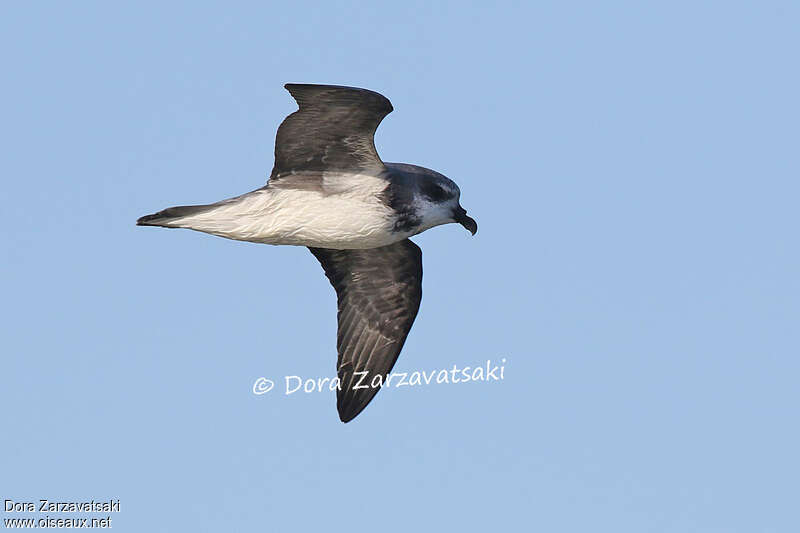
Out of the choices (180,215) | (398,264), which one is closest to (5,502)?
(180,215)

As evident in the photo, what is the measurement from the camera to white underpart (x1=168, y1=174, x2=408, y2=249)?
1439 centimetres

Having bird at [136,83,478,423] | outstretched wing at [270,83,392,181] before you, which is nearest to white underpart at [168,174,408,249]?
bird at [136,83,478,423]

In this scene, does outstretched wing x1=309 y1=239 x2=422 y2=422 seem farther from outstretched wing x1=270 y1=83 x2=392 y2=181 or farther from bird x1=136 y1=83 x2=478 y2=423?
outstretched wing x1=270 y1=83 x2=392 y2=181

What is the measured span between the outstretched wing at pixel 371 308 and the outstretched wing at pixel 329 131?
1939mm

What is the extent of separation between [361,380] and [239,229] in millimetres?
2710

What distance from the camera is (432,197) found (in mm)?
15023

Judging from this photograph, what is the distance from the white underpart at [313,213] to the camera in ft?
47.2

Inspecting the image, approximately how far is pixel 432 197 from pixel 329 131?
1.52 meters

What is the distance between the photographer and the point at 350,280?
16.4 m

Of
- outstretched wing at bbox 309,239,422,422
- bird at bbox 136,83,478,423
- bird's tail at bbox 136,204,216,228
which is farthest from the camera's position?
outstretched wing at bbox 309,239,422,422

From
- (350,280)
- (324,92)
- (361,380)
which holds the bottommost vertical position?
(361,380)

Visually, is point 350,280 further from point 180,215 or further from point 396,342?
point 180,215

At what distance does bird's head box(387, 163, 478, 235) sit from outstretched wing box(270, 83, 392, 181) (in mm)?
550

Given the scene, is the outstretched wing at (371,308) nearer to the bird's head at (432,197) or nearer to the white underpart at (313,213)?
the bird's head at (432,197)
